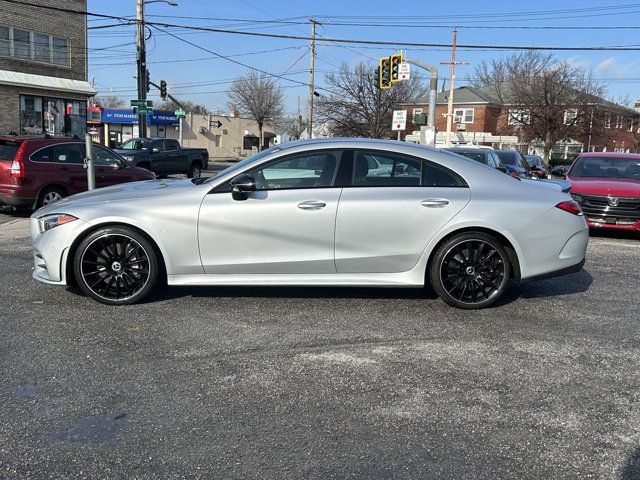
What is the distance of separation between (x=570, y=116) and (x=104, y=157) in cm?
5163

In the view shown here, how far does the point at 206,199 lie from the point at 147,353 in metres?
1.52

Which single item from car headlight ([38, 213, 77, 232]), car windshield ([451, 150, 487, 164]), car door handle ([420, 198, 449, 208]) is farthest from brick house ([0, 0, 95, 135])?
car door handle ([420, 198, 449, 208])

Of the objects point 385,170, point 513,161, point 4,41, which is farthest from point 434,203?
point 4,41

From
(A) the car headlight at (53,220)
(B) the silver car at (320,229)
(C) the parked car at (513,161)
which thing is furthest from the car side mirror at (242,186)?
(C) the parked car at (513,161)

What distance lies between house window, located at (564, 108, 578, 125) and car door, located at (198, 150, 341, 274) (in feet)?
178

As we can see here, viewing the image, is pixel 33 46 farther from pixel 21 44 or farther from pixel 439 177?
pixel 439 177

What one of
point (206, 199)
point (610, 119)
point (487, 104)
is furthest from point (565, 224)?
point (610, 119)

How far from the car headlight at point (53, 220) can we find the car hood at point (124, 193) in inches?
2.3

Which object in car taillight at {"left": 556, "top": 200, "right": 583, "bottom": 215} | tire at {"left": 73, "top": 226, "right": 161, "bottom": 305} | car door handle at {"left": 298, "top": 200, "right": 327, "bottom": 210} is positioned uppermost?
car taillight at {"left": 556, "top": 200, "right": 583, "bottom": 215}

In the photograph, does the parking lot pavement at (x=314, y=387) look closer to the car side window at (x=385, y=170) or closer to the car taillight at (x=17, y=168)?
the car side window at (x=385, y=170)

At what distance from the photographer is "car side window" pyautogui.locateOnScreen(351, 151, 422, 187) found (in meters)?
5.15

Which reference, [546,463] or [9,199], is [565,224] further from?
[9,199]

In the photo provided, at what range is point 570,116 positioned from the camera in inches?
2111

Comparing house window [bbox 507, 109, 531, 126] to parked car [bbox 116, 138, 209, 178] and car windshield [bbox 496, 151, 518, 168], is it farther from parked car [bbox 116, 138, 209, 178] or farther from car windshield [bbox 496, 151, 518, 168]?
car windshield [bbox 496, 151, 518, 168]
